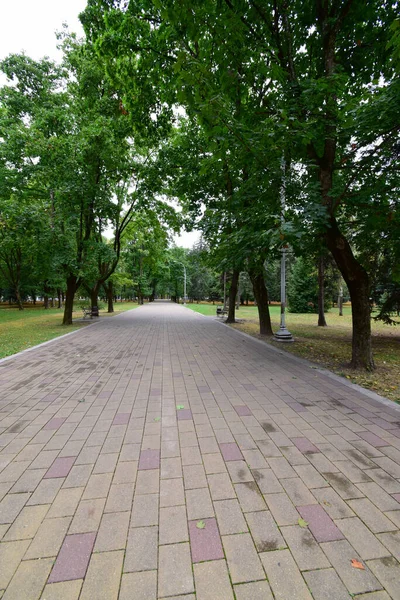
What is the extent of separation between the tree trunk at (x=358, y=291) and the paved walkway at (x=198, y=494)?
146 cm

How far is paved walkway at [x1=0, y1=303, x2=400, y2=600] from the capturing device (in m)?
→ 1.70

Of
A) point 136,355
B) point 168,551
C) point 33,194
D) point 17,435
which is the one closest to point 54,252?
point 33,194

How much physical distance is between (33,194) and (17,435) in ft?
49.7

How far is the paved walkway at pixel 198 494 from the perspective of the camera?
5.58 feet

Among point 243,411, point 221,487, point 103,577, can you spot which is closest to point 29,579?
point 103,577

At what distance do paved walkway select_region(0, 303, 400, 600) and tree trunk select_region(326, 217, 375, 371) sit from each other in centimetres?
146

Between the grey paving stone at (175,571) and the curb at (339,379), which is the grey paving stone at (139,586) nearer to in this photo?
the grey paving stone at (175,571)

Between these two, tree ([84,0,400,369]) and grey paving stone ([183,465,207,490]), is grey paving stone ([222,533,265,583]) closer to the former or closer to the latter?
grey paving stone ([183,465,207,490])

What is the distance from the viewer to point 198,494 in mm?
2410

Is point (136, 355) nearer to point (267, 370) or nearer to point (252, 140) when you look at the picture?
point (267, 370)

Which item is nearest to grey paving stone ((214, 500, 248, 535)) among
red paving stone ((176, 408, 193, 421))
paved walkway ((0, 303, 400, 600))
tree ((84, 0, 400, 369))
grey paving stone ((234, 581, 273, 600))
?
paved walkway ((0, 303, 400, 600))

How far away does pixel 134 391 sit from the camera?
16.1 feet

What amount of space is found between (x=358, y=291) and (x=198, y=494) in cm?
535

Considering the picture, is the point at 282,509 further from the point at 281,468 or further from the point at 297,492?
the point at 281,468
